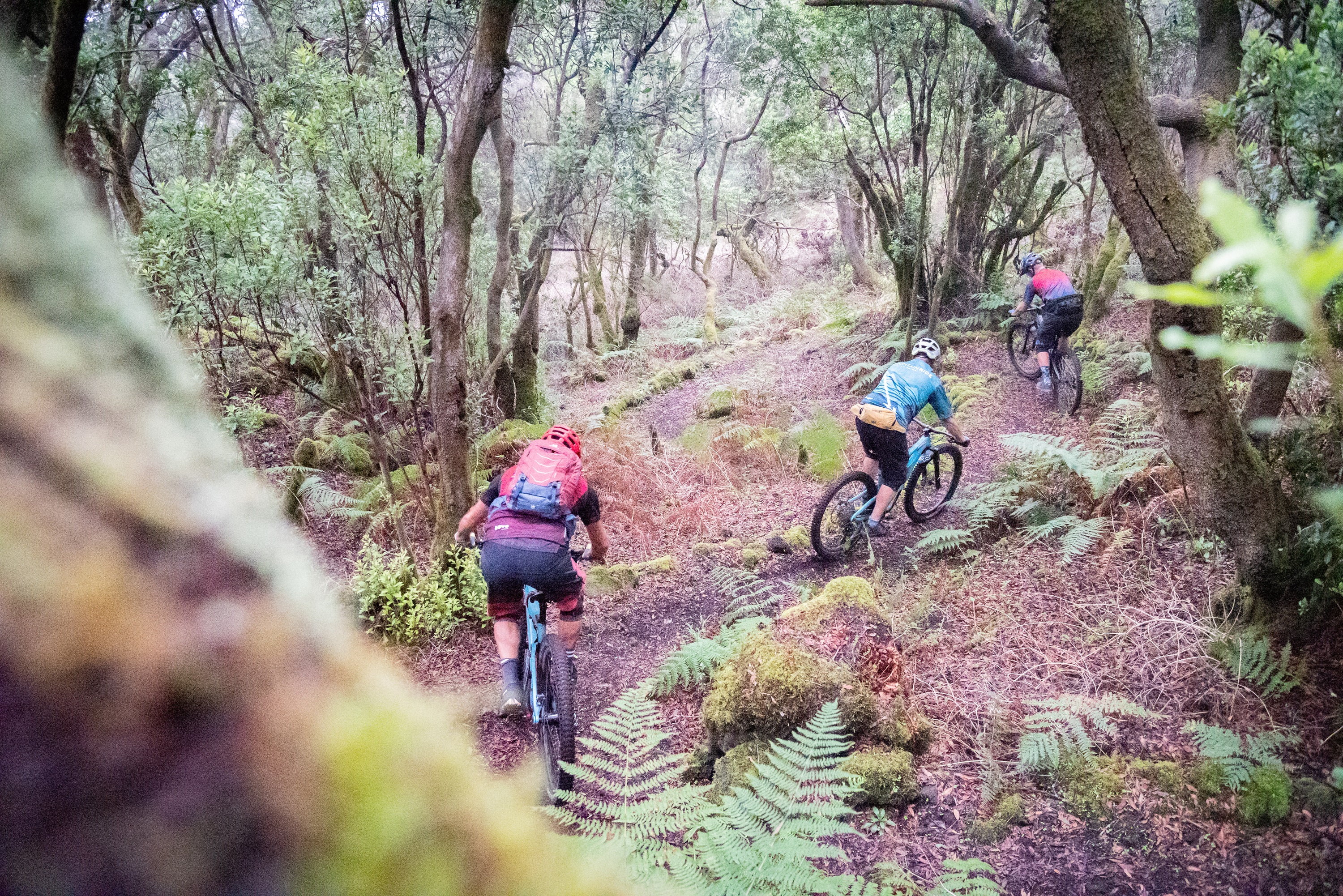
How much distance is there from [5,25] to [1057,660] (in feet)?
19.0

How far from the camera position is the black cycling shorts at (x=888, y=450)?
6496 mm

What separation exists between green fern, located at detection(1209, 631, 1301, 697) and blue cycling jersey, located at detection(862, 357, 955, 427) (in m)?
2.95

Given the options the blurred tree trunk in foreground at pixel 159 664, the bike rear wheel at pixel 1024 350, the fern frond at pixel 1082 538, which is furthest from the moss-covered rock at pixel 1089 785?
the bike rear wheel at pixel 1024 350

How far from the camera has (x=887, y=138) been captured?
420 inches

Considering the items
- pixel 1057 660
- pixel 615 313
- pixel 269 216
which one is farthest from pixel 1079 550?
pixel 615 313

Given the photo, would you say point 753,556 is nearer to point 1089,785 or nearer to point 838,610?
point 838,610

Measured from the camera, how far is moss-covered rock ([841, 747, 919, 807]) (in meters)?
3.63

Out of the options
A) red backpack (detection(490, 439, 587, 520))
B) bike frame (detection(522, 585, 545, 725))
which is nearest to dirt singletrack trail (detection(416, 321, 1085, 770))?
bike frame (detection(522, 585, 545, 725))

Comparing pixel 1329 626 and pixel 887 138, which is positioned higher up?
pixel 887 138

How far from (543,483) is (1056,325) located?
25.7 feet

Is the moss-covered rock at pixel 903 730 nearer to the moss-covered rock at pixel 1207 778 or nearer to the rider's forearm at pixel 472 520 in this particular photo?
the moss-covered rock at pixel 1207 778

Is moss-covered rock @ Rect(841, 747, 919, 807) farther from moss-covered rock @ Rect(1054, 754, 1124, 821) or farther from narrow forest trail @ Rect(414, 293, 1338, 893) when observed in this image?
moss-covered rock @ Rect(1054, 754, 1124, 821)

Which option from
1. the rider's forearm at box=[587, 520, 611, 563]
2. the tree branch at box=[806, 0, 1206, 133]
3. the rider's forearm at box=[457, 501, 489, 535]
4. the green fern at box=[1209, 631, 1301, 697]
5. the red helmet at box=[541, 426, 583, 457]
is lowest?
the green fern at box=[1209, 631, 1301, 697]

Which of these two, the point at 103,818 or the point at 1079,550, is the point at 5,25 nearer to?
the point at 103,818
